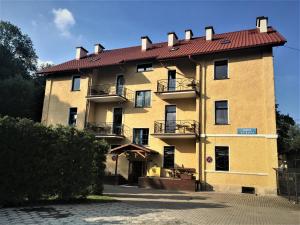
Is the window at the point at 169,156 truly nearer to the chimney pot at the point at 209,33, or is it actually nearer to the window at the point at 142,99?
the window at the point at 142,99

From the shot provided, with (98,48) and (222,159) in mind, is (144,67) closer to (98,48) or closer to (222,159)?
(98,48)

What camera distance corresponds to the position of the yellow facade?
1831cm

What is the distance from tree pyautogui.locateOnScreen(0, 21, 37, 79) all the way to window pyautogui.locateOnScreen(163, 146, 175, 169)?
74.4 ft


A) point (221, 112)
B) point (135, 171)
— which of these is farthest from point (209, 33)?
point (135, 171)

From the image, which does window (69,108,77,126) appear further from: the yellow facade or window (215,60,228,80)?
window (215,60,228,80)

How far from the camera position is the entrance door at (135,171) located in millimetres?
22670

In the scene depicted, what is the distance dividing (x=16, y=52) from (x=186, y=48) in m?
28.2

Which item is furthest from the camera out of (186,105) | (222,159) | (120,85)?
(120,85)

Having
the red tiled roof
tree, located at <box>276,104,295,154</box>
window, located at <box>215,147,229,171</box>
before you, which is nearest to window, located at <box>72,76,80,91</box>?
the red tiled roof

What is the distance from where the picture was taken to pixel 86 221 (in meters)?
7.96

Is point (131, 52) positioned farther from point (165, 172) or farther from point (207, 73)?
point (165, 172)

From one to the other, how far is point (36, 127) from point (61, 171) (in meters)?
2.02

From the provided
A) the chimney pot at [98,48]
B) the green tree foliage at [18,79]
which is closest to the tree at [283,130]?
the chimney pot at [98,48]

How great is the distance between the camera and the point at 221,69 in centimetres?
2089
